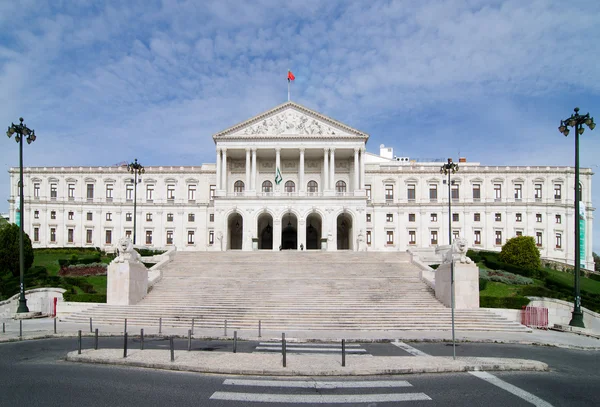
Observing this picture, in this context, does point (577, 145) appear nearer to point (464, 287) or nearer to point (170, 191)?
point (464, 287)

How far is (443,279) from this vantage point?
89.1 ft

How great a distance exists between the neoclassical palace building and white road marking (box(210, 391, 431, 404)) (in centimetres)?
5264

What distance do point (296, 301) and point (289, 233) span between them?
39.7m

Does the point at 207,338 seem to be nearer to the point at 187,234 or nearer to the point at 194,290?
the point at 194,290

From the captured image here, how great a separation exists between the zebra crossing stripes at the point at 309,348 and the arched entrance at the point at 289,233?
151 ft

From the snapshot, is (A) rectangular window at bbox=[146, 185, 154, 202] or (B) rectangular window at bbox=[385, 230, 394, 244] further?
(A) rectangular window at bbox=[146, 185, 154, 202]

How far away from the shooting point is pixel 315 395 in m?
10.4

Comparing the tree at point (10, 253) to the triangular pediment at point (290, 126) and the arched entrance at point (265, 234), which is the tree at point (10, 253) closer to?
the triangular pediment at point (290, 126)

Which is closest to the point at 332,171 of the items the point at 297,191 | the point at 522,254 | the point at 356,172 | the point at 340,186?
the point at 356,172

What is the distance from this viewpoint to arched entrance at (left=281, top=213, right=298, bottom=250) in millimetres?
64688

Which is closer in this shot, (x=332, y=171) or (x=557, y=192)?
(x=332, y=171)

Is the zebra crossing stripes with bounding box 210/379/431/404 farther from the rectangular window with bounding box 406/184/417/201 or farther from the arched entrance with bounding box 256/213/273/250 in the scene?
the rectangular window with bounding box 406/184/417/201

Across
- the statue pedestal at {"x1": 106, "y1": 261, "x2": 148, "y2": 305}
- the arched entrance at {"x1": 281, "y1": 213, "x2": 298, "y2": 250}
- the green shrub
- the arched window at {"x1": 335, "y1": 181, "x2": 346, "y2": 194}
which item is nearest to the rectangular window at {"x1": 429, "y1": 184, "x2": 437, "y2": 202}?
the arched window at {"x1": 335, "y1": 181, "x2": 346, "y2": 194}

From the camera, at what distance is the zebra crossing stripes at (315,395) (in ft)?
32.9
